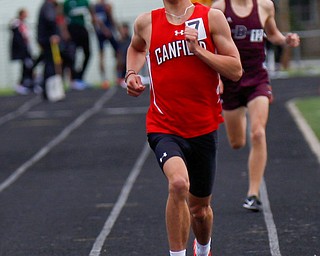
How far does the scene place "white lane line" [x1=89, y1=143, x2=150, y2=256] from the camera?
843 centimetres

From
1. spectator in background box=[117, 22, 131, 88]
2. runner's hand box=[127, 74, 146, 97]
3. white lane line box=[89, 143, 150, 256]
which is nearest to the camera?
runner's hand box=[127, 74, 146, 97]

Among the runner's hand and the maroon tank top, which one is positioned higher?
the runner's hand

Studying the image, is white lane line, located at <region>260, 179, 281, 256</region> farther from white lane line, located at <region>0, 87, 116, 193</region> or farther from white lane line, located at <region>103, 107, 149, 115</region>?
white lane line, located at <region>103, 107, 149, 115</region>

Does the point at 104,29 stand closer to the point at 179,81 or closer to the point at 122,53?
the point at 122,53

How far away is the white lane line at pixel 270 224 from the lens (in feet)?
26.3

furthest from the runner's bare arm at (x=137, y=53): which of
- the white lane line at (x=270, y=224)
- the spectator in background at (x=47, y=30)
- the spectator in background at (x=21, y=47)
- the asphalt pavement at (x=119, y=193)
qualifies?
the spectator in background at (x=21, y=47)

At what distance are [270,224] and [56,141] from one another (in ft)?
25.4

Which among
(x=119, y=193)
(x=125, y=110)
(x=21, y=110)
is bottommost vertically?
(x=21, y=110)

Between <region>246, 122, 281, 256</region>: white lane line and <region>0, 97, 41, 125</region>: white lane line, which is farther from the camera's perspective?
<region>0, 97, 41, 125</region>: white lane line

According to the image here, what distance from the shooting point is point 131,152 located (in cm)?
1472

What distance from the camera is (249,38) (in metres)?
9.84

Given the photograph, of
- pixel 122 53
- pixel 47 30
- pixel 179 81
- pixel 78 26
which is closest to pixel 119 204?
pixel 179 81

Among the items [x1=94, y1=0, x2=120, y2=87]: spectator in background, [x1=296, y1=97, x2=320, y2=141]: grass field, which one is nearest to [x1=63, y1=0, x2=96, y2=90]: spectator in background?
[x1=94, y1=0, x2=120, y2=87]: spectator in background

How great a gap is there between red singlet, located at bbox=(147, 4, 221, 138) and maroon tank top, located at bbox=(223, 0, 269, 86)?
291 centimetres
